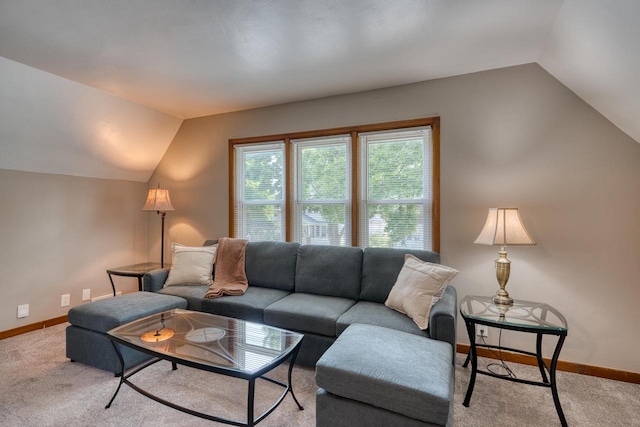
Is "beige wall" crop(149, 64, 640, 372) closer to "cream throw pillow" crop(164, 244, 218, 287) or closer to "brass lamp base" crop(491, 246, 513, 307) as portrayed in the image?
"brass lamp base" crop(491, 246, 513, 307)

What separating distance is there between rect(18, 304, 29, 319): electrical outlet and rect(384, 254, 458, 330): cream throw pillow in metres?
3.60

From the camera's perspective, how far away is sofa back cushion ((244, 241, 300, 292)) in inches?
123

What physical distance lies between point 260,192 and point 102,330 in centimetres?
205

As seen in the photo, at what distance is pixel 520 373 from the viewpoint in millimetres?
2428

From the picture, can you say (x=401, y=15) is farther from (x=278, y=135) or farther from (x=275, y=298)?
(x=275, y=298)

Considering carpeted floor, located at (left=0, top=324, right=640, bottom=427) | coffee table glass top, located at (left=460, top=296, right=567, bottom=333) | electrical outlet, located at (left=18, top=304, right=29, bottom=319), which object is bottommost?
carpeted floor, located at (left=0, top=324, right=640, bottom=427)

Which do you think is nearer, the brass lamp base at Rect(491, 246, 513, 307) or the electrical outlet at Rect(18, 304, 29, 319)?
the brass lamp base at Rect(491, 246, 513, 307)

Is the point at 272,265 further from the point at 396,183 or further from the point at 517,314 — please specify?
the point at 517,314

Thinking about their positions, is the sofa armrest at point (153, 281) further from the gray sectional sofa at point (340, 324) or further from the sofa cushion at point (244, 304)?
the sofa cushion at point (244, 304)

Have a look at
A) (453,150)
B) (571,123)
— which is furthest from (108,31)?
(571,123)

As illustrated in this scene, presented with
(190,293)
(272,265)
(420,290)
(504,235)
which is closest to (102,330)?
(190,293)

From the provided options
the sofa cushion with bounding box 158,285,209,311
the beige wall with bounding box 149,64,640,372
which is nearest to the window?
the beige wall with bounding box 149,64,640,372

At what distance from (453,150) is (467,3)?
1268 millimetres

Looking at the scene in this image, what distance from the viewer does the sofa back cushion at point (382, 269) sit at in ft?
8.76
